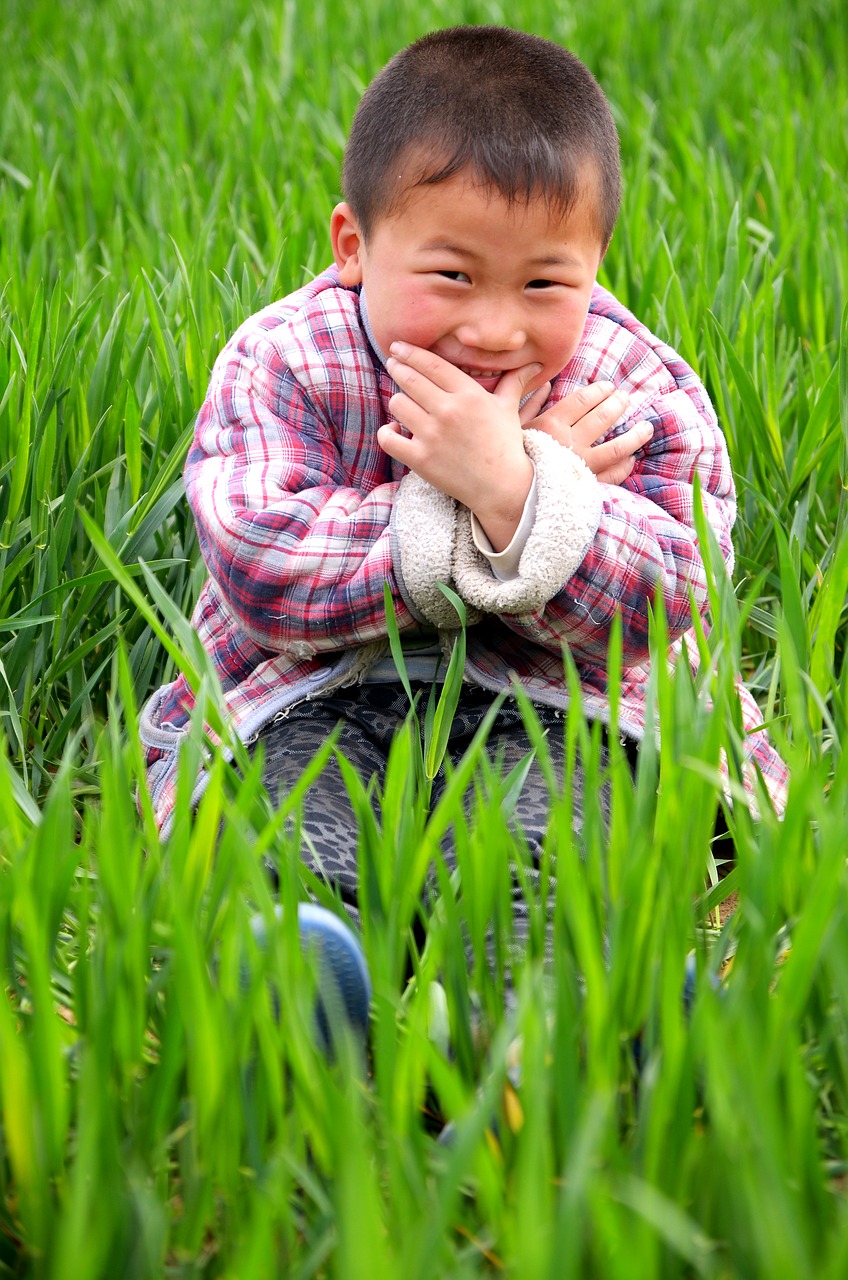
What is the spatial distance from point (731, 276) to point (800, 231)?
51 cm

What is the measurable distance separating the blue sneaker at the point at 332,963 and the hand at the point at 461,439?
476mm

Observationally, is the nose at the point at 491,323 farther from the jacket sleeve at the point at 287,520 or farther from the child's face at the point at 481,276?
the jacket sleeve at the point at 287,520

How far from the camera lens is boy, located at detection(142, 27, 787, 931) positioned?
1.26 meters

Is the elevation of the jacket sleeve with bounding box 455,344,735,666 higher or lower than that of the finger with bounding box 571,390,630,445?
lower

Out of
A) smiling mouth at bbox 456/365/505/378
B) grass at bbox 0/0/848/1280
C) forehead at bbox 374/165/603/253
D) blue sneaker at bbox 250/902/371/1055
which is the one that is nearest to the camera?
grass at bbox 0/0/848/1280

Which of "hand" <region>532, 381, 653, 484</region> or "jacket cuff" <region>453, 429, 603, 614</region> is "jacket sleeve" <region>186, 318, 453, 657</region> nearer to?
"jacket cuff" <region>453, 429, 603, 614</region>

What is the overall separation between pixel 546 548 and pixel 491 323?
0.22 metres

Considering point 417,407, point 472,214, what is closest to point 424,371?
point 417,407

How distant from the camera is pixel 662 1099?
74 cm

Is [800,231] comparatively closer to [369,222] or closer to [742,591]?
[742,591]

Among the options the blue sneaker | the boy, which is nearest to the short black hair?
the boy

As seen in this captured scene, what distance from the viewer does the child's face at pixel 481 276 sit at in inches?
49.3

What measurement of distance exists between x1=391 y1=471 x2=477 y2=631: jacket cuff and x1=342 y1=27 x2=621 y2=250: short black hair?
0.90 feet

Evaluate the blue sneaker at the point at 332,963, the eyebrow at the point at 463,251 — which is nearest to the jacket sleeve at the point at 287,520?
the eyebrow at the point at 463,251
